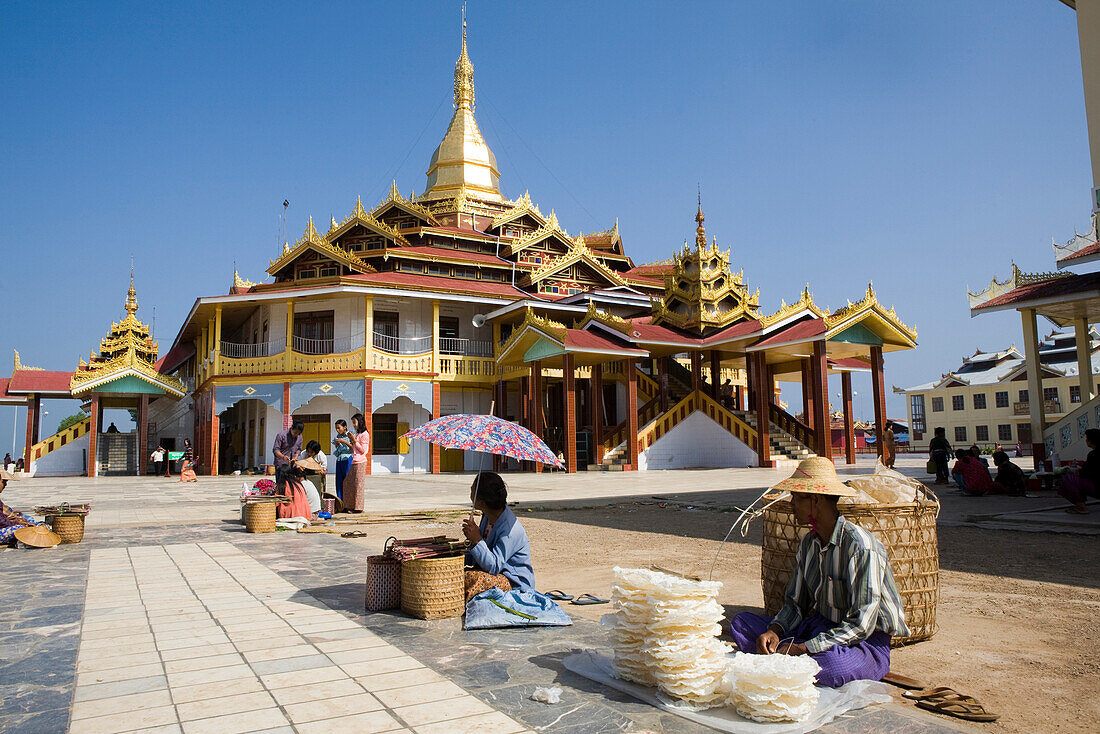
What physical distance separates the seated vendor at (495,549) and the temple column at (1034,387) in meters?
15.4

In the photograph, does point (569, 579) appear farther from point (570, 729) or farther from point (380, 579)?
point (570, 729)

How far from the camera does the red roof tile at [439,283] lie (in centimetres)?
2578

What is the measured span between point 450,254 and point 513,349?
668 centimetres

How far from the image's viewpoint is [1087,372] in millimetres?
17422

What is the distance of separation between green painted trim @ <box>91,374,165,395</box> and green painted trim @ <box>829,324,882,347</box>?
876 inches

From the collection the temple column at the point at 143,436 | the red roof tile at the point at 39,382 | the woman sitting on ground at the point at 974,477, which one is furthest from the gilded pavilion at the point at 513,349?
the woman sitting on ground at the point at 974,477

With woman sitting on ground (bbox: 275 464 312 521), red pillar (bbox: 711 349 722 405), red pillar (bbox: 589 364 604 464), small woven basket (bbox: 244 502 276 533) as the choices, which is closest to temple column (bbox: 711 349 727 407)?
red pillar (bbox: 711 349 722 405)

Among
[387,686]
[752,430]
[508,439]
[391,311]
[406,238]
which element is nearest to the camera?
[387,686]

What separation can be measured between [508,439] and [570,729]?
11.4 ft

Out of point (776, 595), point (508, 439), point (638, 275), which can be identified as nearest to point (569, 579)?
point (508, 439)

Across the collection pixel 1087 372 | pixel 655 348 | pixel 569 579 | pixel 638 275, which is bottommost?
pixel 569 579

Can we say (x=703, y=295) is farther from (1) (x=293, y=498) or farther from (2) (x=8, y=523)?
(2) (x=8, y=523)

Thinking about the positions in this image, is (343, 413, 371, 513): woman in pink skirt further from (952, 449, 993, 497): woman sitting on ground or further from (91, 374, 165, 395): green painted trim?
(91, 374, 165, 395): green painted trim

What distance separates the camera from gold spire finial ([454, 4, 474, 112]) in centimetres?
4078
